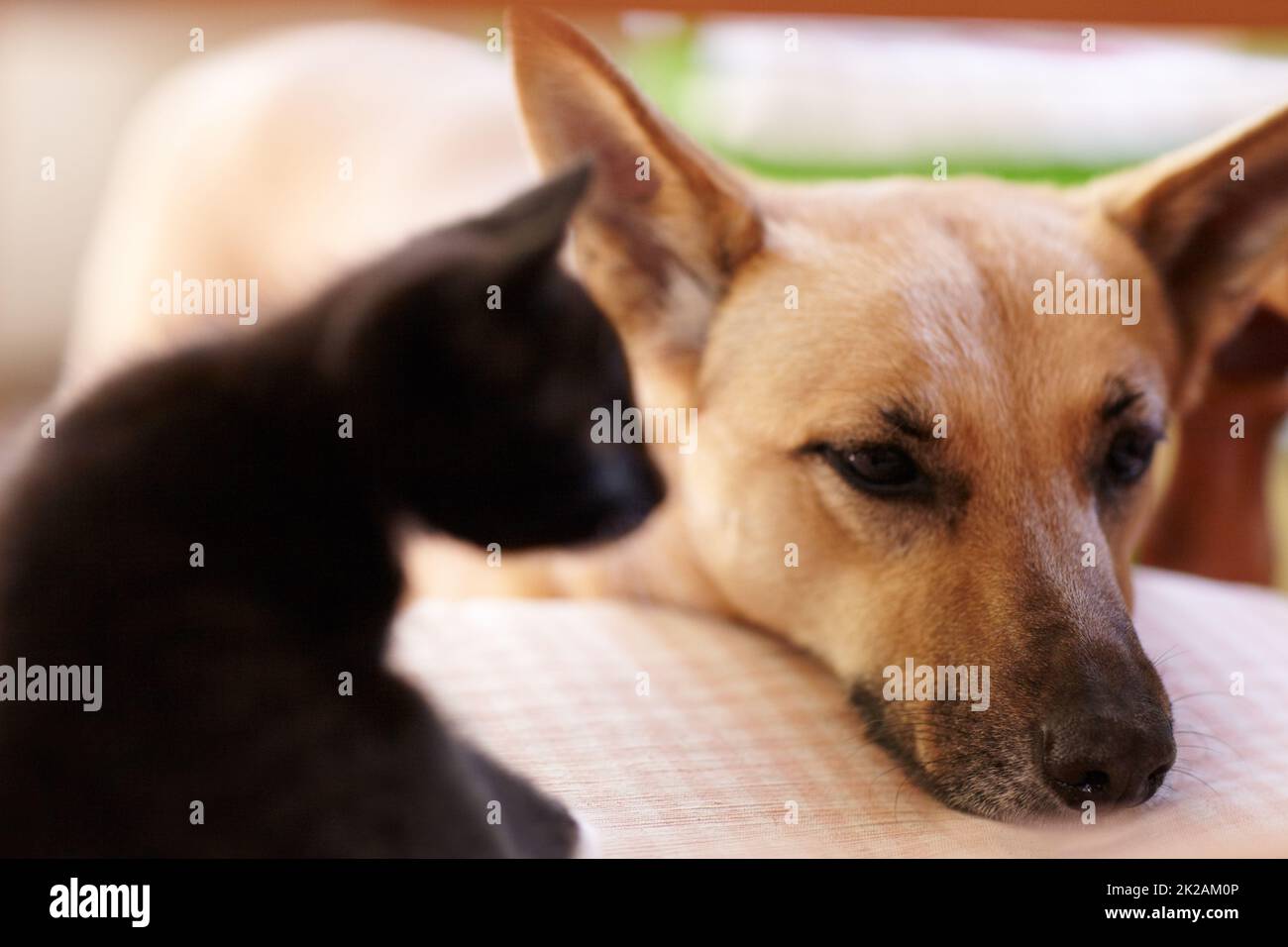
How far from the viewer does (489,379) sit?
1055mm

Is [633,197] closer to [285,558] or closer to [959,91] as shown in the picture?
[285,558]

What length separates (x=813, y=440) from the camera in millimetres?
1227

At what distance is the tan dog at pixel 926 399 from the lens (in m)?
1.08

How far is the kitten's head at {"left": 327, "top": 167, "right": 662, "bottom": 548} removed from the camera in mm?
989

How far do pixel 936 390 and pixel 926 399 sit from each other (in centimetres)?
1

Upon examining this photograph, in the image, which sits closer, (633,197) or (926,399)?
(926,399)

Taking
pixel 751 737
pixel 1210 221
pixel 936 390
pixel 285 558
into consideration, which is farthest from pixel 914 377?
pixel 285 558

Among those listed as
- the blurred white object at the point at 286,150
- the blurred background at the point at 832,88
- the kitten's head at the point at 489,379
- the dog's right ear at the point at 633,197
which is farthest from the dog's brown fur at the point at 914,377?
the blurred white object at the point at 286,150

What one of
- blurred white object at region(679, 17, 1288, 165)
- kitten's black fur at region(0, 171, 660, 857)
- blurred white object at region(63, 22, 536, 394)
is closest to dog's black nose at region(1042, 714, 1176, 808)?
kitten's black fur at region(0, 171, 660, 857)

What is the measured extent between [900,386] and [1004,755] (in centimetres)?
37

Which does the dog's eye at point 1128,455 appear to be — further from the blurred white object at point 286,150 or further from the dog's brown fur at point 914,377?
the blurred white object at point 286,150

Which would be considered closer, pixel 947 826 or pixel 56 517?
pixel 56 517

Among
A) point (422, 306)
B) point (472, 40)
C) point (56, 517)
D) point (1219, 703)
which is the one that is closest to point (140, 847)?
point (56, 517)
